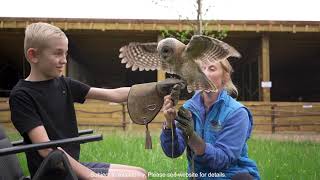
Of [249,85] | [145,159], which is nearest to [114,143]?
[145,159]

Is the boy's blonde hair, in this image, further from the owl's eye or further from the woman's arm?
the woman's arm

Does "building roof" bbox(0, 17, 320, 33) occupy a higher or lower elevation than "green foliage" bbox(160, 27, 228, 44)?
higher

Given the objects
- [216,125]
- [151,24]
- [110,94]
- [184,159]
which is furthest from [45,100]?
[151,24]

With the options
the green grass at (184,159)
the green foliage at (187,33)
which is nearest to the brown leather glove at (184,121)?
the green grass at (184,159)

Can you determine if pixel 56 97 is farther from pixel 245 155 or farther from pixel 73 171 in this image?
pixel 245 155

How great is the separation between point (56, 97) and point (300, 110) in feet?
36.7

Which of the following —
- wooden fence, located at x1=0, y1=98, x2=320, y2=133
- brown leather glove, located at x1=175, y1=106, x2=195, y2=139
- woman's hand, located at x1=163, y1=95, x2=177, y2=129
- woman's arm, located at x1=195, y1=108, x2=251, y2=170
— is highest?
woman's hand, located at x1=163, y1=95, x2=177, y2=129

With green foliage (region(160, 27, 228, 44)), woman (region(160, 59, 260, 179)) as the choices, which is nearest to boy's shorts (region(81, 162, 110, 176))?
woman (region(160, 59, 260, 179))

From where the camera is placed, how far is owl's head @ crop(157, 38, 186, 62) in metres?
1.83

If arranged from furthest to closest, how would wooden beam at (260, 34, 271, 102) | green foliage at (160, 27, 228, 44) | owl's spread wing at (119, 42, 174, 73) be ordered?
wooden beam at (260, 34, 271, 102) < green foliage at (160, 27, 228, 44) < owl's spread wing at (119, 42, 174, 73)

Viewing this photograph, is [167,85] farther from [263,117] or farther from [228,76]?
[263,117]

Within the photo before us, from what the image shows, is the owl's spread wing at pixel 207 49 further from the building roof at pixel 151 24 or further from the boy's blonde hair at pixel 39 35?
the building roof at pixel 151 24

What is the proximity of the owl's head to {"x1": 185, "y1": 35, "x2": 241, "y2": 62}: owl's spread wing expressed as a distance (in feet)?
0.12

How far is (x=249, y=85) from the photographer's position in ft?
53.8
